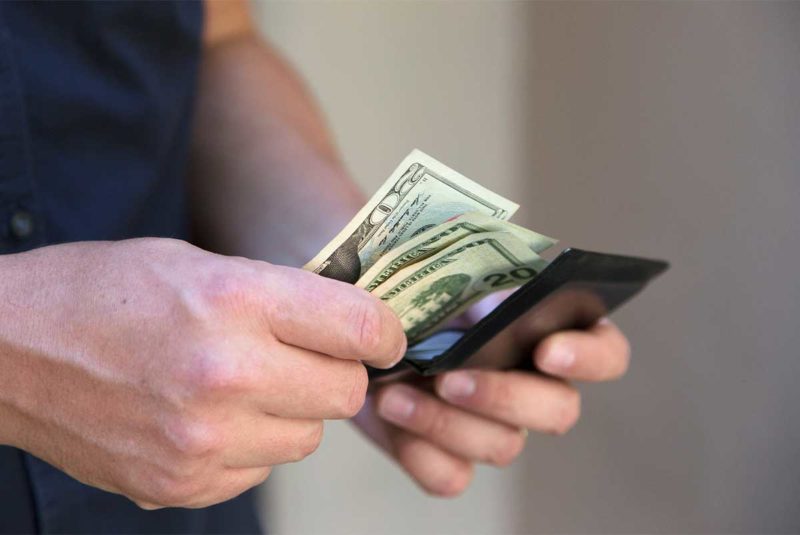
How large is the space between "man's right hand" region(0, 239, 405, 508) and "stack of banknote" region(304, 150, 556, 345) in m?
0.06

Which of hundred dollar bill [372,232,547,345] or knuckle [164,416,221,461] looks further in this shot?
hundred dollar bill [372,232,547,345]

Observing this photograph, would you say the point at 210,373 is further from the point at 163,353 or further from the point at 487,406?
the point at 487,406

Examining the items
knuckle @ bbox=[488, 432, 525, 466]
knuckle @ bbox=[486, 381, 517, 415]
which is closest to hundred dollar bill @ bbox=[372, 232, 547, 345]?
knuckle @ bbox=[486, 381, 517, 415]

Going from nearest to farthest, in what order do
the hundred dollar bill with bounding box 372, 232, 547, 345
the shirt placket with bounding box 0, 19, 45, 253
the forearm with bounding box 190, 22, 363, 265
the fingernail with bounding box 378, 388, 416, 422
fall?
1. the hundred dollar bill with bounding box 372, 232, 547, 345
2. the shirt placket with bounding box 0, 19, 45, 253
3. the fingernail with bounding box 378, 388, 416, 422
4. the forearm with bounding box 190, 22, 363, 265

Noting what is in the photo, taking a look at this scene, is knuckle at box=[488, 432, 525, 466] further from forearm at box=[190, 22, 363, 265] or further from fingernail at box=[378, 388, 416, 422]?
forearm at box=[190, 22, 363, 265]

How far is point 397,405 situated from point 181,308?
40cm

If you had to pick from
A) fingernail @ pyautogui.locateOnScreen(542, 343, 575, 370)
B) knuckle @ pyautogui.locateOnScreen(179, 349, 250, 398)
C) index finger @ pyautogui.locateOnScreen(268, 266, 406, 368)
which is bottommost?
knuckle @ pyautogui.locateOnScreen(179, 349, 250, 398)

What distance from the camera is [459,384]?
79cm

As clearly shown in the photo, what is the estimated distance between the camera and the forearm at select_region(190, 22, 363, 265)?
98 cm

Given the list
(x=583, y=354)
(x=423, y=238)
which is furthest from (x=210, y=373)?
(x=583, y=354)

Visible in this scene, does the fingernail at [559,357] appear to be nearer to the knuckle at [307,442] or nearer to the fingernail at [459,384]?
the fingernail at [459,384]

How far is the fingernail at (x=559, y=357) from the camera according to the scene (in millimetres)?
790

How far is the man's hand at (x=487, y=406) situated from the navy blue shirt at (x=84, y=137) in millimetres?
333

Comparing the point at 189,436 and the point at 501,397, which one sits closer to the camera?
the point at 189,436
